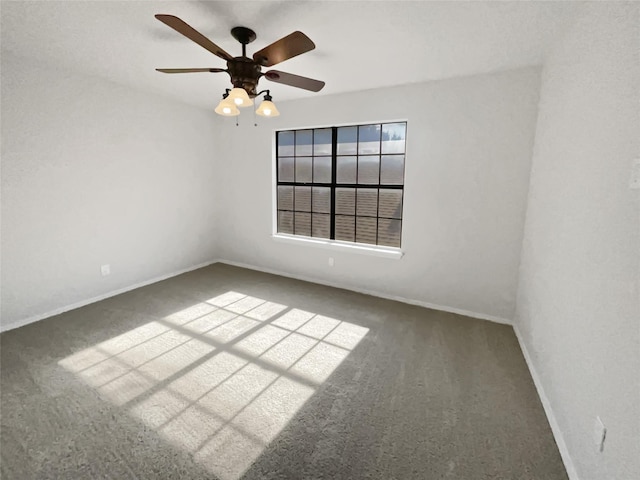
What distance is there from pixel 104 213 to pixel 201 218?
4.47 ft

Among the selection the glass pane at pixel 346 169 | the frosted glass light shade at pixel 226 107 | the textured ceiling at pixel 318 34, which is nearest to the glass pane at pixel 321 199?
the glass pane at pixel 346 169

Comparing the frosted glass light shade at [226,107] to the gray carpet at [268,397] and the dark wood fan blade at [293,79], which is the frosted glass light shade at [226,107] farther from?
the gray carpet at [268,397]

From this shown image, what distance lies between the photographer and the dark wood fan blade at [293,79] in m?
2.07

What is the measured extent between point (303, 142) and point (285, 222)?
4.00ft

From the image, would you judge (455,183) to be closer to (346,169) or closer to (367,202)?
(367,202)

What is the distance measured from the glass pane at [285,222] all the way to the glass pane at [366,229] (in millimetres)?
1063

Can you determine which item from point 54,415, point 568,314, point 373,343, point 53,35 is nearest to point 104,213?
point 53,35

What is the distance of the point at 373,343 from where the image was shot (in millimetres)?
2604

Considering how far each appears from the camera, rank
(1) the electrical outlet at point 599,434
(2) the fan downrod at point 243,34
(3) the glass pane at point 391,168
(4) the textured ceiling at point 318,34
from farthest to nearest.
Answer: (3) the glass pane at point 391,168 < (2) the fan downrod at point 243,34 < (4) the textured ceiling at point 318,34 < (1) the electrical outlet at point 599,434

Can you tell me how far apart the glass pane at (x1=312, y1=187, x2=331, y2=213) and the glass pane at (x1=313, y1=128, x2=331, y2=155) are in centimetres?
50

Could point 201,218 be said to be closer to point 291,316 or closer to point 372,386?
point 291,316

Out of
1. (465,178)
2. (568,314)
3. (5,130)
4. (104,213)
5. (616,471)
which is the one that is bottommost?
(616,471)

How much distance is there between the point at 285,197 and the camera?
441cm

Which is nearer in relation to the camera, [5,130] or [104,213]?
[5,130]
